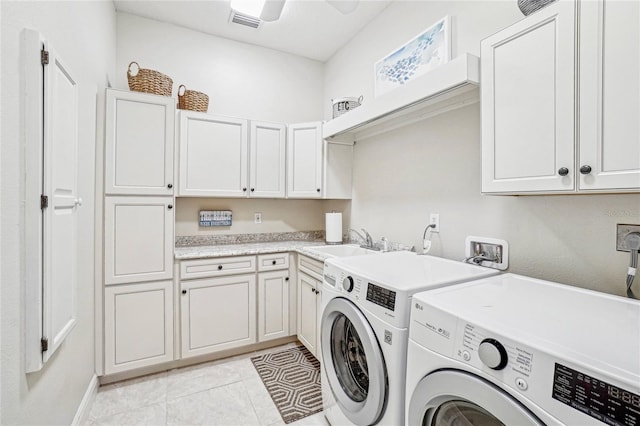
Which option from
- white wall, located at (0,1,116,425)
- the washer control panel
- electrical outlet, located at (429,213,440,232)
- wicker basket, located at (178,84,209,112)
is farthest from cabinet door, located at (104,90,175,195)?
the washer control panel

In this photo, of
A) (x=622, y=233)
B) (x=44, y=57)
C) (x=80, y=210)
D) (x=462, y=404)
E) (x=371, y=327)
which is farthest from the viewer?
(x=80, y=210)

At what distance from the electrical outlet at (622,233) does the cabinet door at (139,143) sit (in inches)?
102

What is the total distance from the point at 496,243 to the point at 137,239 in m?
2.37

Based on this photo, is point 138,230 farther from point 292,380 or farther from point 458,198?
point 458,198

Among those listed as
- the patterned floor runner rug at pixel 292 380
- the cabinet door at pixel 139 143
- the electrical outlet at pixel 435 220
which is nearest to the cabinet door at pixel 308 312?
the patterned floor runner rug at pixel 292 380

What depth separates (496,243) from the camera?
163cm

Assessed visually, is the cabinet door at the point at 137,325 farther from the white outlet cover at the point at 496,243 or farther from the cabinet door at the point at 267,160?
the white outlet cover at the point at 496,243

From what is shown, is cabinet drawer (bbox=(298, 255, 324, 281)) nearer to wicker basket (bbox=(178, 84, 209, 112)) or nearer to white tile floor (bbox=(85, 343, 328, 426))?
white tile floor (bbox=(85, 343, 328, 426))

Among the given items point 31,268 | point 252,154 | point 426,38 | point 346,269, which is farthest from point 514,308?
point 252,154

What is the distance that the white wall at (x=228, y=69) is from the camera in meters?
2.59

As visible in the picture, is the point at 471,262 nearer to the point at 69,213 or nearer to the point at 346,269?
the point at 346,269

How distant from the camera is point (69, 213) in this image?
4.48 ft

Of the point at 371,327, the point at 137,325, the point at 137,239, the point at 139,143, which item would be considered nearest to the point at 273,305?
the point at 137,325

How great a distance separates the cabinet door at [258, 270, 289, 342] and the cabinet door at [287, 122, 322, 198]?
2.63 ft
